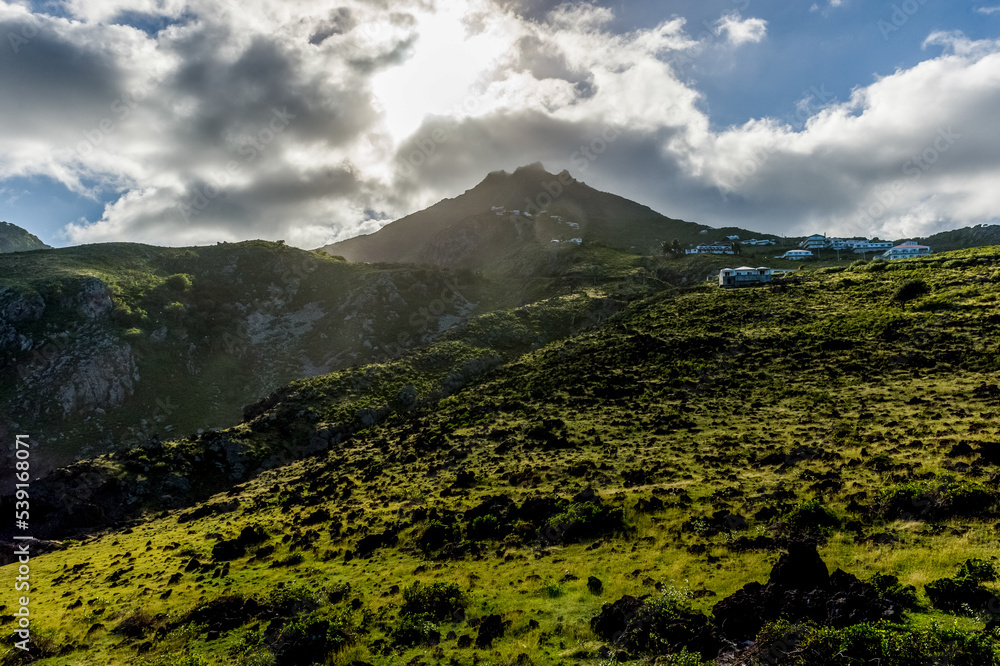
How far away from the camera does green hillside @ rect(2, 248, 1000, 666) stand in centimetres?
1662

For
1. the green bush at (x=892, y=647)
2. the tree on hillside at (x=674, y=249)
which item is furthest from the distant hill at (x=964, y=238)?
the green bush at (x=892, y=647)

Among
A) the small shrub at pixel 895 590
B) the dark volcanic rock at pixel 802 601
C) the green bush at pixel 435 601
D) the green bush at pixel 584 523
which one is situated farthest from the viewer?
the green bush at pixel 584 523

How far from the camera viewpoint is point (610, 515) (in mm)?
28625

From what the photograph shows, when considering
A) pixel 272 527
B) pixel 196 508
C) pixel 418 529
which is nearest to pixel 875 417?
pixel 418 529

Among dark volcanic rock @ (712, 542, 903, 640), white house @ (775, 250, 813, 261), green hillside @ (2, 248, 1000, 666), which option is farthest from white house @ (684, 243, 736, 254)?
dark volcanic rock @ (712, 542, 903, 640)

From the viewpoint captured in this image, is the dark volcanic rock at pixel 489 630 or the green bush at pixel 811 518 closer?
the dark volcanic rock at pixel 489 630

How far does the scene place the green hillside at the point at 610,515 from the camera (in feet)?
54.5

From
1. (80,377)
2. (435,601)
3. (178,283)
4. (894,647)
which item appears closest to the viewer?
(894,647)

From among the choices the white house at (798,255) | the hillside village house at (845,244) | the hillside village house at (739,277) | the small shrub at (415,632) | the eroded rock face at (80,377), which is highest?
the hillside village house at (845,244)

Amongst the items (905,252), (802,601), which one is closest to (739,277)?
(905,252)

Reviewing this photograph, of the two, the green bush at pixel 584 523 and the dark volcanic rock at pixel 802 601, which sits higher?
the dark volcanic rock at pixel 802 601

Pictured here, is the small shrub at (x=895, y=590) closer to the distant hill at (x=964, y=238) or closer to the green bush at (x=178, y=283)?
the green bush at (x=178, y=283)

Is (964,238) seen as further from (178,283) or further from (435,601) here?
(178,283)

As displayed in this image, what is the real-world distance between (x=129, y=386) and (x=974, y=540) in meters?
113
